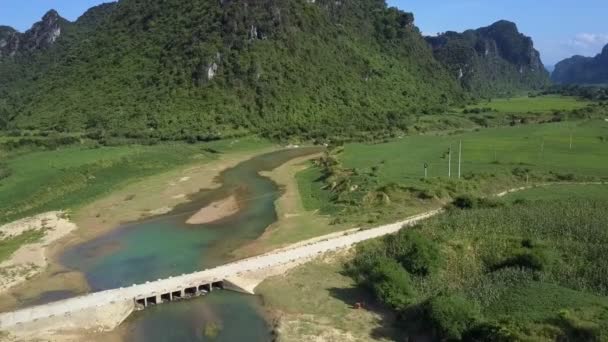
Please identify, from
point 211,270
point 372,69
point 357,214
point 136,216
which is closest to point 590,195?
point 357,214

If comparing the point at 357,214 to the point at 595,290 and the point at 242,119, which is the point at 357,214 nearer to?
the point at 595,290

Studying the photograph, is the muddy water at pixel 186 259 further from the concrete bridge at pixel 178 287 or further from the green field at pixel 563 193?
the green field at pixel 563 193

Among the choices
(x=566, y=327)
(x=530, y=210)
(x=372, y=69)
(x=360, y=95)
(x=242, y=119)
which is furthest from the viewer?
(x=372, y=69)

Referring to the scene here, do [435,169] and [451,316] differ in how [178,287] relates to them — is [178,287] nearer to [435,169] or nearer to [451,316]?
[451,316]

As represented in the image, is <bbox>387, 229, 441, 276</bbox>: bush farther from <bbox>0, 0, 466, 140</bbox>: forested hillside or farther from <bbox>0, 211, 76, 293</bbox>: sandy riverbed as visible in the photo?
<bbox>0, 0, 466, 140</bbox>: forested hillside

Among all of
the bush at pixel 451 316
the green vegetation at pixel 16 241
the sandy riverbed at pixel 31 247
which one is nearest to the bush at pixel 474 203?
the bush at pixel 451 316

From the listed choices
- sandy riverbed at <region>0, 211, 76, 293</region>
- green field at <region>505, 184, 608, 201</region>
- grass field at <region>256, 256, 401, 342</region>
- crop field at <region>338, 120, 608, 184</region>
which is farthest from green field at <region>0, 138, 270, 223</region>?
green field at <region>505, 184, 608, 201</region>
